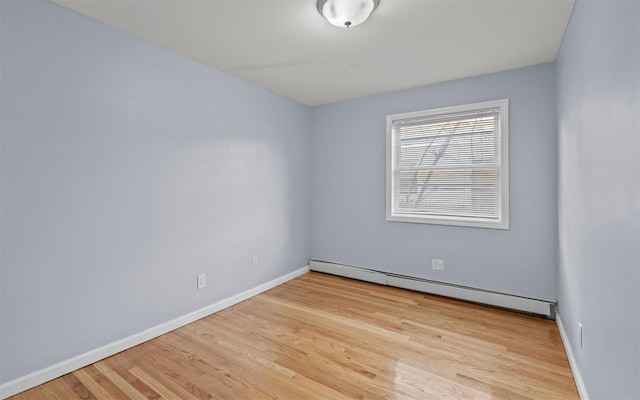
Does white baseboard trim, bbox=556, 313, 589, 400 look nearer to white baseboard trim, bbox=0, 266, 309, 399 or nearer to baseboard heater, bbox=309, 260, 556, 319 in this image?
baseboard heater, bbox=309, 260, 556, 319

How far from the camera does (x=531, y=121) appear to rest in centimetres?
291

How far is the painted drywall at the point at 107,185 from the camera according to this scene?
1.81 meters

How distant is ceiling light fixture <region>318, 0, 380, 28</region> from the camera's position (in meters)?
1.86

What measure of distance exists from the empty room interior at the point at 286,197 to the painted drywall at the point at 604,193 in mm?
17

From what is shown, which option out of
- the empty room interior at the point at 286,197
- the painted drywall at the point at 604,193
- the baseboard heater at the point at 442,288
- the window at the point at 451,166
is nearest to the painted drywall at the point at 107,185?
the empty room interior at the point at 286,197

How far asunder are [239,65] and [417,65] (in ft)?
5.76

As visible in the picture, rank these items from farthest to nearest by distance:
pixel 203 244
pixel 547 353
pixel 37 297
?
pixel 203 244, pixel 547 353, pixel 37 297

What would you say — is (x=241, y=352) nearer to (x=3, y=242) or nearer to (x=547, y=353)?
(x=3, y=242)

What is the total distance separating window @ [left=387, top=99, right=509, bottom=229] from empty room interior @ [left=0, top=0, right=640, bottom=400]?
0.08ft

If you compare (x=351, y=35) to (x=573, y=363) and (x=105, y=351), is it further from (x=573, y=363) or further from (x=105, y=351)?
(x=105, y=351)

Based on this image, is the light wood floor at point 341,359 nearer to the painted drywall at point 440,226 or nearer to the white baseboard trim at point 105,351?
the white baseboard trim at point 105,351

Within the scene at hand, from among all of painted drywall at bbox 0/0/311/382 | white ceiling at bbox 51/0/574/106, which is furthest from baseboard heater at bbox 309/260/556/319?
white ceiling at bbox 51/0/574/106

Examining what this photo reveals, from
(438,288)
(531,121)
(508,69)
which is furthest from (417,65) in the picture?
(438,288)

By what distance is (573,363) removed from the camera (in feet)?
6.46
